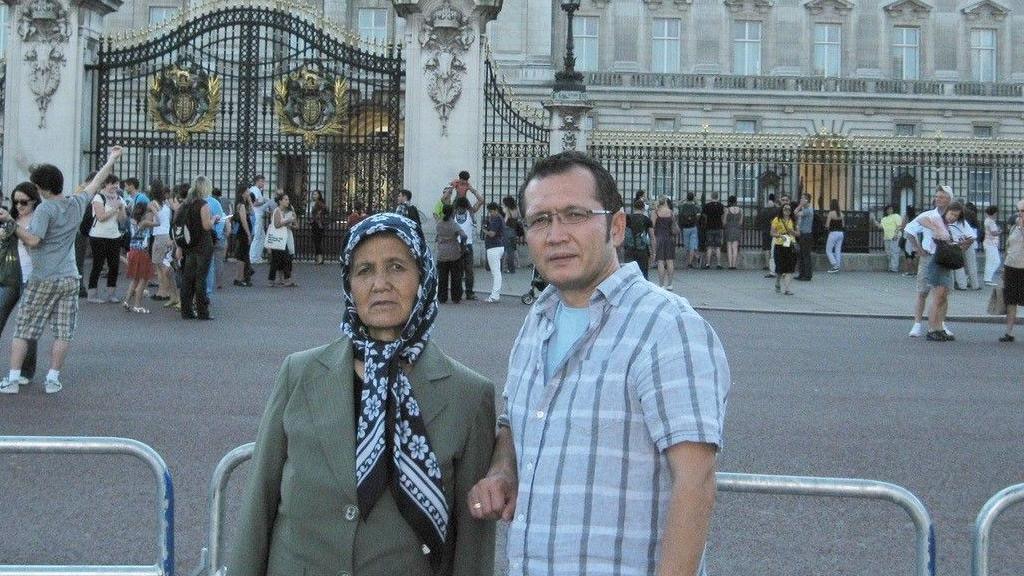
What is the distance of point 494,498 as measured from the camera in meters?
3.17

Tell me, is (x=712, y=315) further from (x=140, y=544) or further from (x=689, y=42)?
(x=689, y=42)

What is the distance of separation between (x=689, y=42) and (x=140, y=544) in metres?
47.4

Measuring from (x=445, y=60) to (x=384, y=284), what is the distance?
742 inches

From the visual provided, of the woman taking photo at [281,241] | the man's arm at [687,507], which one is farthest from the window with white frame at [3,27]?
the man's arm at [687,507]

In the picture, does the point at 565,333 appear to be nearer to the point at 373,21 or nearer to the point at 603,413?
the point at 603,413

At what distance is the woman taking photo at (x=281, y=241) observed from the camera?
63.5ft

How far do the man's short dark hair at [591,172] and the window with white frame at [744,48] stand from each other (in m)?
49.8

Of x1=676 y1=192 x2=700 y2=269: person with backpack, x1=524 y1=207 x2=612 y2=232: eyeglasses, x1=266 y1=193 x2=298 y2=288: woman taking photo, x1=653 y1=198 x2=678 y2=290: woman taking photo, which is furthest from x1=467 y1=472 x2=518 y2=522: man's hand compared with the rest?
x1=676 y1=192 x2=700 y2=269: person with backpack

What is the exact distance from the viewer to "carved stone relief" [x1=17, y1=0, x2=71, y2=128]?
71.4 feet

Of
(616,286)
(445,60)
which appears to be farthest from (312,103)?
(616,286)

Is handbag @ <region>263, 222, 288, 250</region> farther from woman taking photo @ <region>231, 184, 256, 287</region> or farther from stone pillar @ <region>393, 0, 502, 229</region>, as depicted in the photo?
stone pillar @ <region>393, 0, 502, 229</region>

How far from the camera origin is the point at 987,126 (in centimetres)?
5169

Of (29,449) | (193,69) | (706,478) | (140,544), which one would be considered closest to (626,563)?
(706,478)

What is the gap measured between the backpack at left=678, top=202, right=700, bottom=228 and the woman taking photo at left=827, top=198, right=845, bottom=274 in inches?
105
